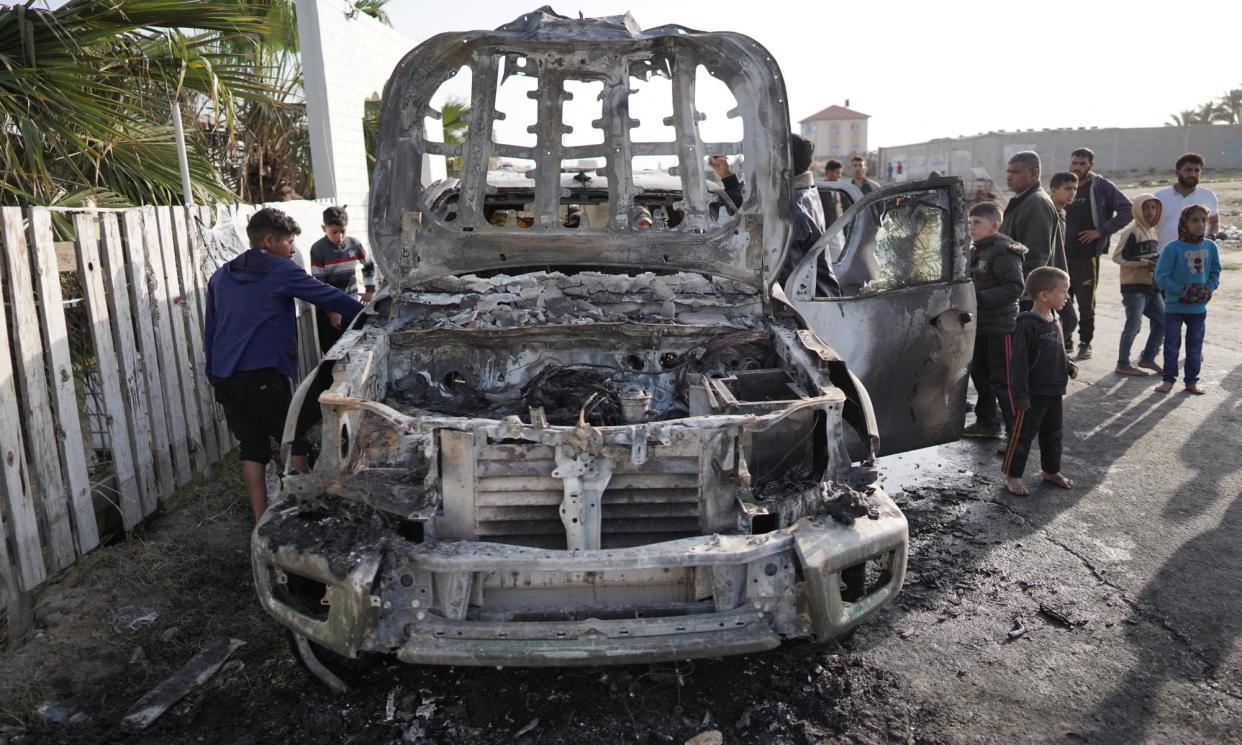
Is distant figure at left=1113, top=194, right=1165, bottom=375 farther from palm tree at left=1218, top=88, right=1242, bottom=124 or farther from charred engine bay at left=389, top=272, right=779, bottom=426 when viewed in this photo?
palm tree at left=1218, top=88, right=1242, bottom=124

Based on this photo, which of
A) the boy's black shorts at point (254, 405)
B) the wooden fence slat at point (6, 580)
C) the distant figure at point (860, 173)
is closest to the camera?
the wooden fence slat at point (6, 580)

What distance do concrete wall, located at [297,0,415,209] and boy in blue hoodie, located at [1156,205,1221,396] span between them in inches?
294

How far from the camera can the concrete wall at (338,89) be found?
8812mm

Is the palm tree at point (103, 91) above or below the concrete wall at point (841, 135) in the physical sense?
below

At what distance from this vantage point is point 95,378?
4477mm

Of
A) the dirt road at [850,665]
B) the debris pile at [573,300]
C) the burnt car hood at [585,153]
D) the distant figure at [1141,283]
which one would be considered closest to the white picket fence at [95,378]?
the dirt road at [850,665]

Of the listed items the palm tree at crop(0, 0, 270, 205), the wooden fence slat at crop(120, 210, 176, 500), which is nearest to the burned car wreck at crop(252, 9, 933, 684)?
the wooden fence slat at crop(120, 210, 176, 500)

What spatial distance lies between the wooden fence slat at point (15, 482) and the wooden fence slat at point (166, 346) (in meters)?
1.21

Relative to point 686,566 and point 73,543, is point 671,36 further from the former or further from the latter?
point 73,543

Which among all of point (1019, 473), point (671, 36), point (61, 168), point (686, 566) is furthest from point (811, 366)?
point (61, 168)

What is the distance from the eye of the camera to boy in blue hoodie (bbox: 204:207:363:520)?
4.22 meters

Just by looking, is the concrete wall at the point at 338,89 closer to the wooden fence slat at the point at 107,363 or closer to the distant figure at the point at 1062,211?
the wooden fence slat at the point at 107,363

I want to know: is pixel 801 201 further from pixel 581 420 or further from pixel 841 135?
pixel 841 135

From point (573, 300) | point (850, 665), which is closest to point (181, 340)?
point (573, 300)
